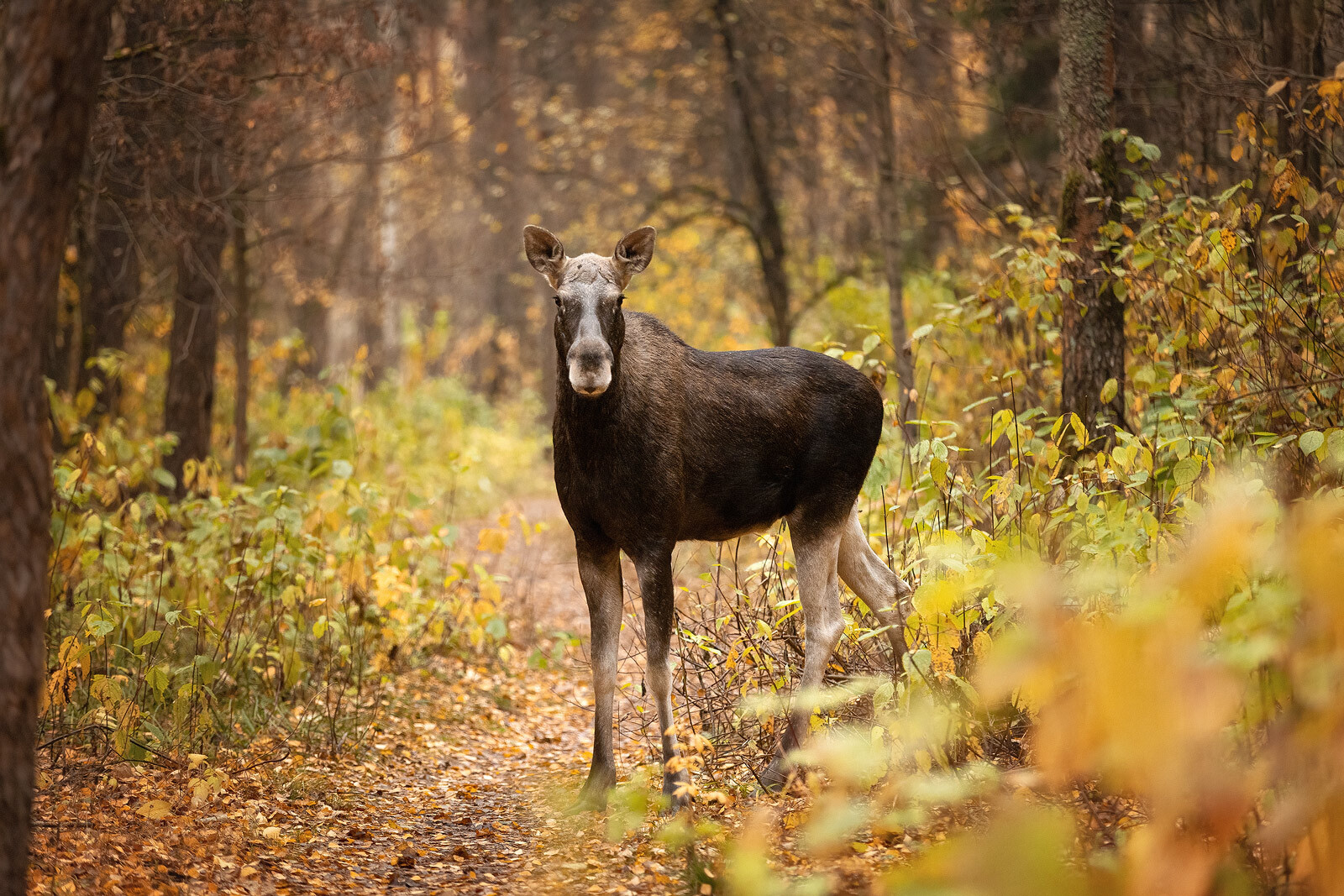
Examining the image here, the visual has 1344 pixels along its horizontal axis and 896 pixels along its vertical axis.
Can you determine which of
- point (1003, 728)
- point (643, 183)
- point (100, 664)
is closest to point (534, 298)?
point (643, 183)

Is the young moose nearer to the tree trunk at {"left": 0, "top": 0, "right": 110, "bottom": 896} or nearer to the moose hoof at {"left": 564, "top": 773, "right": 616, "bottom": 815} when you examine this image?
the moose hoof at {"left": 564, "top": 773, "right": 616, "bottom": 815}

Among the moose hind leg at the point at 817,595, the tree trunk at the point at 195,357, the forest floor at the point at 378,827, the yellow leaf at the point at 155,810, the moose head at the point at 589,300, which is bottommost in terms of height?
the forest floor at the point at 378,827

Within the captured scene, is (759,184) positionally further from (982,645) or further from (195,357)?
(982,645)

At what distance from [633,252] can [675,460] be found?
1219 millimetres

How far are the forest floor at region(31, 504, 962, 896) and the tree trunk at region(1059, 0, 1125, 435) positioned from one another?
3.49 m

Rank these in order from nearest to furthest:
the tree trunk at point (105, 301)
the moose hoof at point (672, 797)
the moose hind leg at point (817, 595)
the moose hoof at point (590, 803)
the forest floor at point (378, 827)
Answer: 1. the forest floor at point (378, 827)
2. the moose hoof at point (672, 797)
3. the moose hoof at point (590, 803)
4. the moose hind leg at point (817, 595)
5. the tree trunk at point (105, 301)

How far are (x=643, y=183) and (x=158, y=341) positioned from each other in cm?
954

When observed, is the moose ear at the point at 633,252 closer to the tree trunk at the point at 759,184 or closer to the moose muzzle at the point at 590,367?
the moose muzzle at the point at 590,367

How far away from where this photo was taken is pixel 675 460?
5.59 metres

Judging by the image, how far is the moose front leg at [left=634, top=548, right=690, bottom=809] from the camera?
17.9ft

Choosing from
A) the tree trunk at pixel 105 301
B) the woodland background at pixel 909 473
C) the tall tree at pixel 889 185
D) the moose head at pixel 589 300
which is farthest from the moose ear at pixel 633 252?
the tree trunk at pixel 105 301

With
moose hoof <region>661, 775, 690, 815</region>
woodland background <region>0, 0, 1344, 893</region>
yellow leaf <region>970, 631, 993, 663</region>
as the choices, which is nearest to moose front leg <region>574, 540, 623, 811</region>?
moose hoof <region>661, 775, 690, 815</region>

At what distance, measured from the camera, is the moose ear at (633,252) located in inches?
226

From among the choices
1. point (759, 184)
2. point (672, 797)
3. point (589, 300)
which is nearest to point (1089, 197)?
point (589, 300)
